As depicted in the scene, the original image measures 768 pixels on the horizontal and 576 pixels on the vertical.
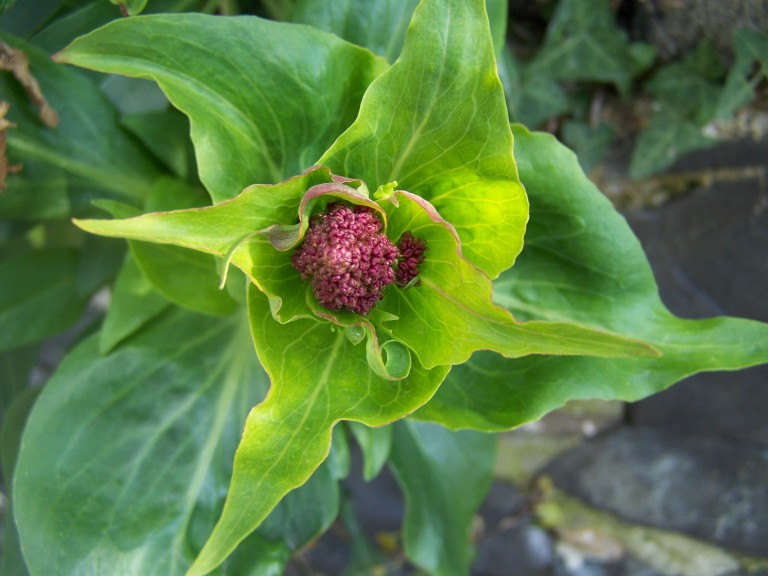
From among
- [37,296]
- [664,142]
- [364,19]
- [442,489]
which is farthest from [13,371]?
[664,142]

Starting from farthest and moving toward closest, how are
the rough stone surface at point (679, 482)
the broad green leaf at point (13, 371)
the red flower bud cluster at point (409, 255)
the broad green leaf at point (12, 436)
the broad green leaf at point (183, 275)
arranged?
the rough stone surface at point (679, 482), the broad green leaf at point (13, 371), the broad green leaf at point (12, 436), the broad green leaf at point (183, 275), the red flower bud cluster at point (409, 255)

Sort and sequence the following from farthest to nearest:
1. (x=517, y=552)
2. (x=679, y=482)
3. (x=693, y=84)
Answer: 1. (x=517, y=552)
2. (x=679, y=482)
3. (x=693, y=84)

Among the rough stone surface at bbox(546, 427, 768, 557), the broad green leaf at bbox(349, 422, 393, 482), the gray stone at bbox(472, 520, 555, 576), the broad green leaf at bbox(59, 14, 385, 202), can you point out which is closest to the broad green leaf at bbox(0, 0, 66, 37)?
the broad green leaf at bbox(59, 14, 385, 202)

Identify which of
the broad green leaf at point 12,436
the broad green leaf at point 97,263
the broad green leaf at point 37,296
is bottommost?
the broad green leaf at point 12,436

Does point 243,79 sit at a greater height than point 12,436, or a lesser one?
greater

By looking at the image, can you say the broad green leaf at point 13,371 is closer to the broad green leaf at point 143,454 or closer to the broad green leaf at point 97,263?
the broad green leaf at point 97,263

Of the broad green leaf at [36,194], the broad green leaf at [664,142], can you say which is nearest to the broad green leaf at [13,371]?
the broad green leaf at [36,194]

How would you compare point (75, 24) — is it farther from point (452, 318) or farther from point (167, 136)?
point (452, 318)
